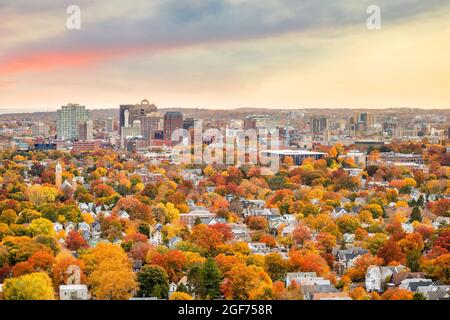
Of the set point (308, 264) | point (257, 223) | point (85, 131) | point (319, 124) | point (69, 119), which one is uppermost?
point (69, 119)

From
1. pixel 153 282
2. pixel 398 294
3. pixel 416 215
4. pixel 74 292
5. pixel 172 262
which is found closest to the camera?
→ pixel 398 294

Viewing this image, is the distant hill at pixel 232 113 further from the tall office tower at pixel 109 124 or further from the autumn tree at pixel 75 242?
the autumn tree at pixel 75 242

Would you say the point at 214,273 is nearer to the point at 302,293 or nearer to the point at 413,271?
the point at 302,293

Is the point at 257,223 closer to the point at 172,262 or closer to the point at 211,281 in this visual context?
the point at 172,262

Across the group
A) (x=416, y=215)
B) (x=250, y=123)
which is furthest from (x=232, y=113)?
(x=416, y=215)

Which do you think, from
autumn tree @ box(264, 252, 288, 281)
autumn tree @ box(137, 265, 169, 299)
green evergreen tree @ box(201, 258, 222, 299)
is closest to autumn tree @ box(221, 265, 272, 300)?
green evergreen tree @ box(201, 258, 222, 299)

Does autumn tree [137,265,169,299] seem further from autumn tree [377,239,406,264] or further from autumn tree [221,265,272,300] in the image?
autumn tree [377,239,406,264]
